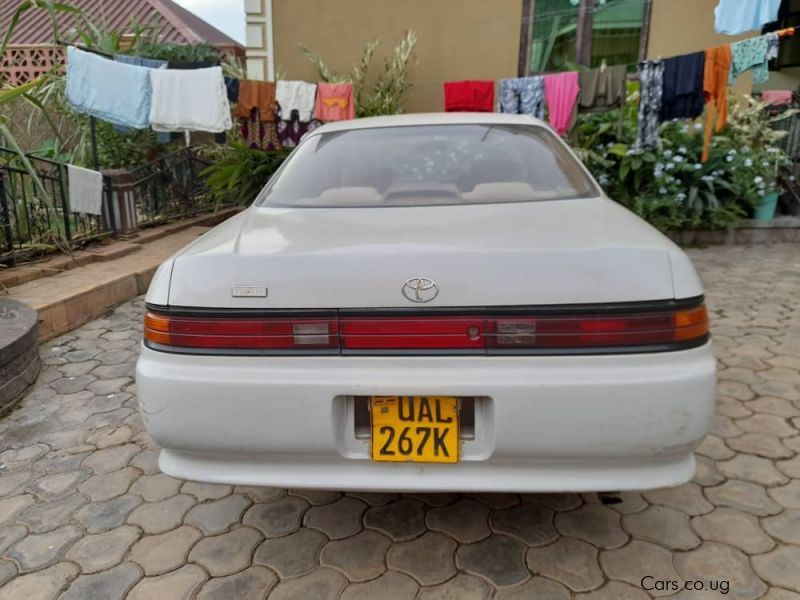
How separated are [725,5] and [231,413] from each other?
7.06 metres

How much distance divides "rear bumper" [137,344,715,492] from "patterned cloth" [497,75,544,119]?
578 centimetres

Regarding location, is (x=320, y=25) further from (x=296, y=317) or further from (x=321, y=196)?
(x=296, y=317)

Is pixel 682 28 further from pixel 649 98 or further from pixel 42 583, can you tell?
pixel 42 583

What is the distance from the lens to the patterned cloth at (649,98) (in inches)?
239

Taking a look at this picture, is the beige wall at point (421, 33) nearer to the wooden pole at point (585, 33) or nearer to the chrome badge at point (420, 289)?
the wooden pole at point (585, 33)

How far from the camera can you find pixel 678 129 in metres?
7.42

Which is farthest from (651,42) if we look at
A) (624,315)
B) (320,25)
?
(624,315)

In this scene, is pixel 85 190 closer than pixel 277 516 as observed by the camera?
No

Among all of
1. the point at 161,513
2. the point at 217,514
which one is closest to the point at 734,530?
the point at 217,514

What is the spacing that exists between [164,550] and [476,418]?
1.20m

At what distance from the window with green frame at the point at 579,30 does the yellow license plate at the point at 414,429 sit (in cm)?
752

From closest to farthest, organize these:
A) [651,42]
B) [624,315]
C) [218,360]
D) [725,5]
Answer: [624,315], [218,360], [725,5], [651,42]

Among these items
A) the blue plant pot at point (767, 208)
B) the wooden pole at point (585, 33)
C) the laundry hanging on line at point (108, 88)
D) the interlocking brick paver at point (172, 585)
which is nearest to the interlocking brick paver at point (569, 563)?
the interlocking brick paver at point (172, 585)

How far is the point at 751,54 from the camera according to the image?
5.54m
